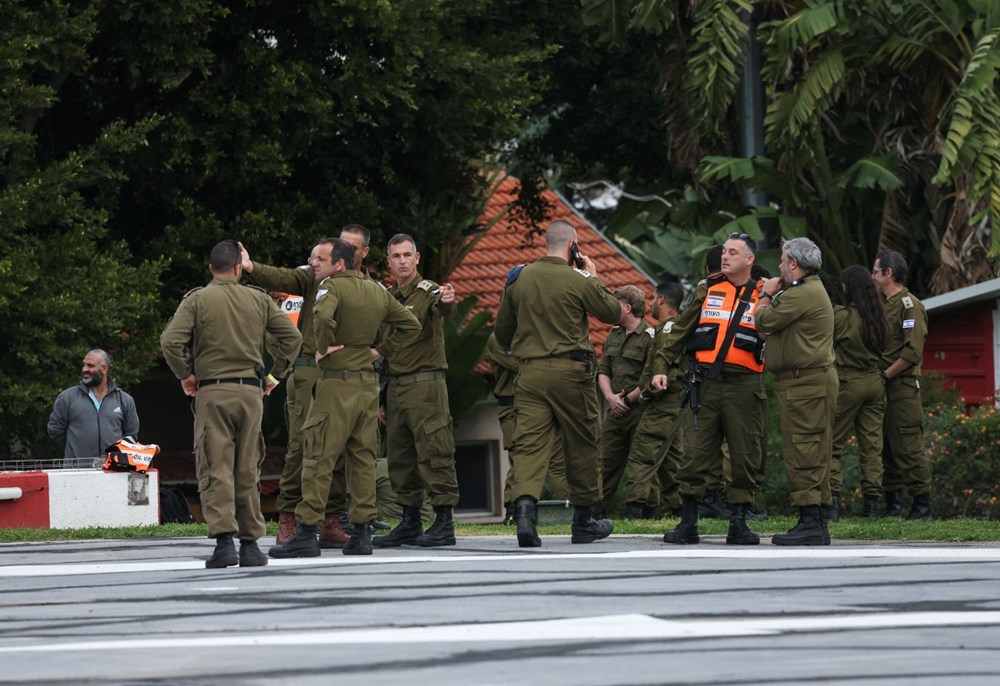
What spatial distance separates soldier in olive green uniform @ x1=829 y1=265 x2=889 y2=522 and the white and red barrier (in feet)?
19.9

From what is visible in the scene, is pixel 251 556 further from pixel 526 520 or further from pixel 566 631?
pixel 566 631

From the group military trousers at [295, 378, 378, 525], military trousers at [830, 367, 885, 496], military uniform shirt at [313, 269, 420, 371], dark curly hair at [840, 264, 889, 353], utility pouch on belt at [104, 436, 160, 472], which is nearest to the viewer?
military trousers at [295, 378, 378, 525]

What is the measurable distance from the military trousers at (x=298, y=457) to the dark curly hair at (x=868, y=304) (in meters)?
4.51

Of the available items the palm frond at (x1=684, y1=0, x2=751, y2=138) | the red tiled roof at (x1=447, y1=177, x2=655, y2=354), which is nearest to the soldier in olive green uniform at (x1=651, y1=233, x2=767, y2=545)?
the palm frond at (x1=684, y1=0, x2=751, y2=138)

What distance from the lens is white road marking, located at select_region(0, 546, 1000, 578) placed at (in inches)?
449

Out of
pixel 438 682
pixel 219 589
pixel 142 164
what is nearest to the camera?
pixel 438 682

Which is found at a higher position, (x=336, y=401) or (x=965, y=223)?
(x=965, y=223)

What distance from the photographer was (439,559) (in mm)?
11656

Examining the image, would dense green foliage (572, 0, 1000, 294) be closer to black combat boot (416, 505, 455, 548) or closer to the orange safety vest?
the orange safety vest

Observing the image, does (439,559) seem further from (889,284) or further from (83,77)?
(83,77)

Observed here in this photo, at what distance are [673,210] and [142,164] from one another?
29.5 feet

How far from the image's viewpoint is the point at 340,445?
Result: 12.0 meters

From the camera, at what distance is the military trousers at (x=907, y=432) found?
1580cm

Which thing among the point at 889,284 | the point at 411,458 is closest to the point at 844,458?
the point at 889,284
